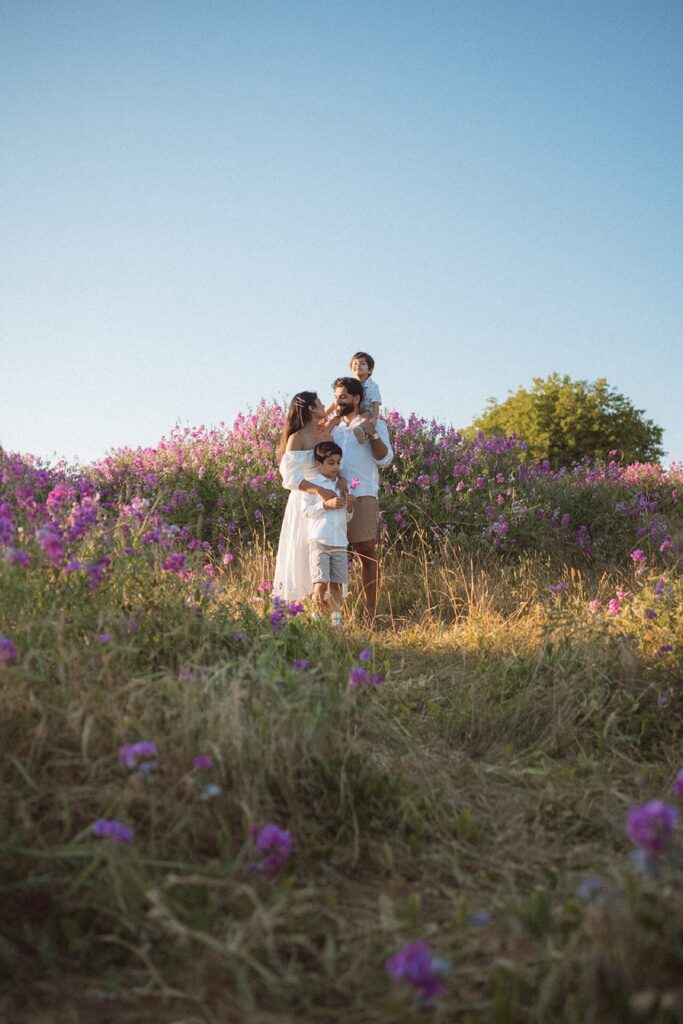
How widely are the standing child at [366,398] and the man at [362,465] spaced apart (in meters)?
0.05

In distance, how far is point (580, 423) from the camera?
30.0 m

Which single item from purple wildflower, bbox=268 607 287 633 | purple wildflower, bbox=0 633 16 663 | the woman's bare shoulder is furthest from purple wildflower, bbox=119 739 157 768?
the woman's bare shoulder

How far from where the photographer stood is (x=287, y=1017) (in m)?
1.72

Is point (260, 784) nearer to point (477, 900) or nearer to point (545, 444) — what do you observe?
point (477, 900)

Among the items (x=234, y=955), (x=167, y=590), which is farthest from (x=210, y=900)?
(x=167, y=590)

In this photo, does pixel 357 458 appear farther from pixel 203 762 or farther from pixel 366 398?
pixel 203 762

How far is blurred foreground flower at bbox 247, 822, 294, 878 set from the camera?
2189 millimetres

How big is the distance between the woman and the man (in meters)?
0.23

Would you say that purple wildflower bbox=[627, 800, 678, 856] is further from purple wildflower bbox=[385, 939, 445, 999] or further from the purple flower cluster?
the purple flower cluster

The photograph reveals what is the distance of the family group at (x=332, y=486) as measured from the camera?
629 centimetres

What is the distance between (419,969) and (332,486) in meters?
4.79

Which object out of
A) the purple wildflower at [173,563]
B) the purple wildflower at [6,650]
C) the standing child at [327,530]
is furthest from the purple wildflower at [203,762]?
the standing child at [327,530]

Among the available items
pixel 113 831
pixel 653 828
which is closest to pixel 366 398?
pixel 113 831

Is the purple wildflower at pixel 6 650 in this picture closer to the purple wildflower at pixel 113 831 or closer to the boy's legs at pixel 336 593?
the purple wildflower at pixel 113 831
